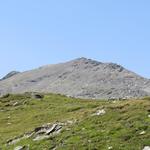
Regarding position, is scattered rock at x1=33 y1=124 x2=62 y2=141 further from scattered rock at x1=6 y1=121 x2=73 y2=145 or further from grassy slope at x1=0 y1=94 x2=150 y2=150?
grassy slope at x1=0 y1=94 x2=150 y2=150

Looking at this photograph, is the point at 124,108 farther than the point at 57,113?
No

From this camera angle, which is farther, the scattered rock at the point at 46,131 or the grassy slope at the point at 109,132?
the scattered rock at the point at 46,131

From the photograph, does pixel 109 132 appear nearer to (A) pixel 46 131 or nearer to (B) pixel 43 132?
(A) pixel 46 131

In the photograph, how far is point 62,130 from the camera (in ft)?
134

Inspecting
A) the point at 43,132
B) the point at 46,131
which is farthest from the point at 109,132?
Result: the point at 43,132

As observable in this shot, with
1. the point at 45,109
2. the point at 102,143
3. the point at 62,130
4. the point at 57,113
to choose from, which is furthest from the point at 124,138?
the point at 45,109

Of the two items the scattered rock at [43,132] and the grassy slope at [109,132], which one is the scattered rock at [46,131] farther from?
the grassy slope at [109,132]

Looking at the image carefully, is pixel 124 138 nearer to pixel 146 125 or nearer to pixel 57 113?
pixel 146 125

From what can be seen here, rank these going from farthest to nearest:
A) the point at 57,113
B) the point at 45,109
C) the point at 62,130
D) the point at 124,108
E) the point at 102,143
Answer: the point at 45,109, the point at 57,113, the point at 124,108, the point at 62,130, the point at 102,143

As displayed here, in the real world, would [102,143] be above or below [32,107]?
below

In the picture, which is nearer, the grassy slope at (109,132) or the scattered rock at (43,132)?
the grassy slope at (109,132)

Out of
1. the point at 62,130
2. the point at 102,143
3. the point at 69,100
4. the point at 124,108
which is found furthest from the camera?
the point at 69,100

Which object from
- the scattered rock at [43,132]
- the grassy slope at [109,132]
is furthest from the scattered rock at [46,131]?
the grassy slope at [109,132]

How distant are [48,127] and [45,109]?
103 ft
